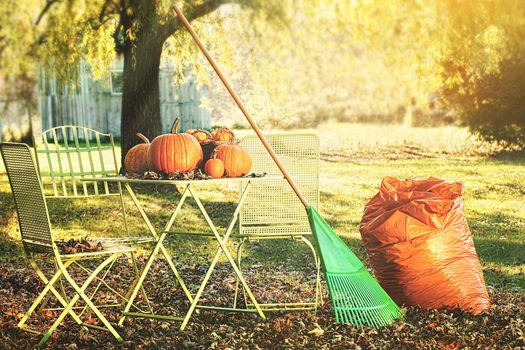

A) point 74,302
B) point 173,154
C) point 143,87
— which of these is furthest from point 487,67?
point 74,302

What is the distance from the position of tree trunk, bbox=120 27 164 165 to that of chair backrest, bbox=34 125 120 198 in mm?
444

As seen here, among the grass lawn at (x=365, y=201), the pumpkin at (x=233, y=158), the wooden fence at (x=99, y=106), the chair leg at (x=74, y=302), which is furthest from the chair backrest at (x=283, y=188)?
the wooden fence at (x=99, y=106)

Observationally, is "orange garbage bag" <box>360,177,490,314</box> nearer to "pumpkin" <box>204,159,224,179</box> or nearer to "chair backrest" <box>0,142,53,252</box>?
"pumpkin" <box>204,159,224,179</box>

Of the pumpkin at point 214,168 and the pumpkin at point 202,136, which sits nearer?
the pumpkin at point 214,168

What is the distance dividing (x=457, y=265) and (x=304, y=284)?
4.68ft

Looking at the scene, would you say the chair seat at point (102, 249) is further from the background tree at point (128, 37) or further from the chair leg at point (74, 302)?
the background tree at point (128, 37)

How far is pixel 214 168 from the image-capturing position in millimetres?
5000

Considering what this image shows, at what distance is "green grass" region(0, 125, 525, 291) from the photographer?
8.40 metres

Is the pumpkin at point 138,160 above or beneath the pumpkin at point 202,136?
beneath

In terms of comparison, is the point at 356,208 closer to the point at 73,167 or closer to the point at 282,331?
the point at 73,167

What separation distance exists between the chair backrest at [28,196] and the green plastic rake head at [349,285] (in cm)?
151

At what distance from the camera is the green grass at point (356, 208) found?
27.6 ft

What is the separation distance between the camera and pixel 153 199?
1144 centimetres

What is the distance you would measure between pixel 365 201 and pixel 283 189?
20.7 ft
